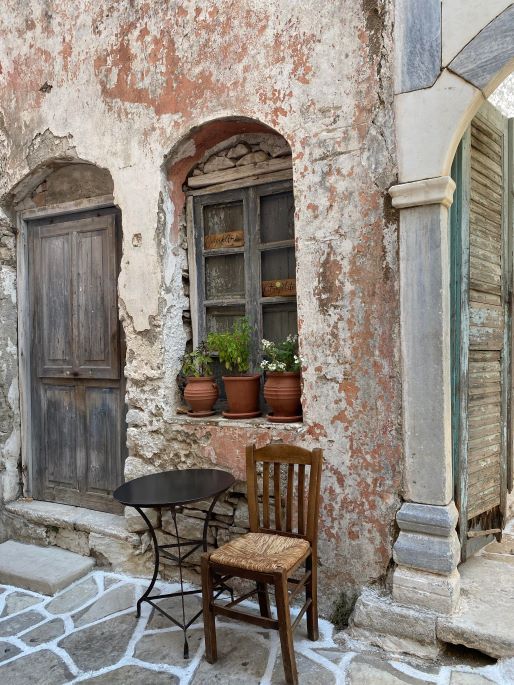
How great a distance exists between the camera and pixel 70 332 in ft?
13.9

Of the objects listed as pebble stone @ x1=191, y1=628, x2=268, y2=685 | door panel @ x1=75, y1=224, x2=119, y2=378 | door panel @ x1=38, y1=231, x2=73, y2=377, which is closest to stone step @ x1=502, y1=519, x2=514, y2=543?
pebble stone @ x1=191, y1=628, x2=268, y2=685

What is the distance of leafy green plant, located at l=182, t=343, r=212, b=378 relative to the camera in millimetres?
3533

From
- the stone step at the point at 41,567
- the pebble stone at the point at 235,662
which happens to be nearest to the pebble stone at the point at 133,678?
the pebble stone at the point at 235,662

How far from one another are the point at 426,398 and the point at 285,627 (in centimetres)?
126

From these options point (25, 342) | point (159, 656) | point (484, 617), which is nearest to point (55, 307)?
Result: point (25, 342)

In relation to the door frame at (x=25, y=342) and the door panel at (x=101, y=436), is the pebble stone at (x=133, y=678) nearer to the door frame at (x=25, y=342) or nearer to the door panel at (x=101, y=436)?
the door panel at (x=101, y=436)

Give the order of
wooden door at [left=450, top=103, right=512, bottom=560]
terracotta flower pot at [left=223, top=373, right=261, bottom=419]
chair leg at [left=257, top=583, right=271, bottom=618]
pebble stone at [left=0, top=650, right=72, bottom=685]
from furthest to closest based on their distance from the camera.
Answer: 1. terracotta flower pot at [left=223, top=373, right=261, bottom=419]
2. wooden door at [left=450, top=103, right=512, bottom=560]
3. chair leg at [left=257, top=583, right=271, bottom=618]
4. pebble stone at [left=0, top=650, right=72, bottom=685]

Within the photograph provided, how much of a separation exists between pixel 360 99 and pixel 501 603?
8.87 ft

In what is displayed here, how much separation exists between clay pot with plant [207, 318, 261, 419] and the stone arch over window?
0.35 ft

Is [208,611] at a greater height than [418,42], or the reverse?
[418,42]

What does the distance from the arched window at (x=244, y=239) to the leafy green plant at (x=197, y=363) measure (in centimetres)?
16

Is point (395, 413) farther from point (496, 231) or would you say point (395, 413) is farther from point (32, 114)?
point (32, 114)

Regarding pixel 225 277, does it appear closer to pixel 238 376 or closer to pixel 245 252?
pixel 245 252

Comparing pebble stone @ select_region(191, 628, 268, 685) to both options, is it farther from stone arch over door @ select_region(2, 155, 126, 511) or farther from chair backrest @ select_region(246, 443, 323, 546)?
stone arch over door @ select_region(2, 155, 126, 511)
